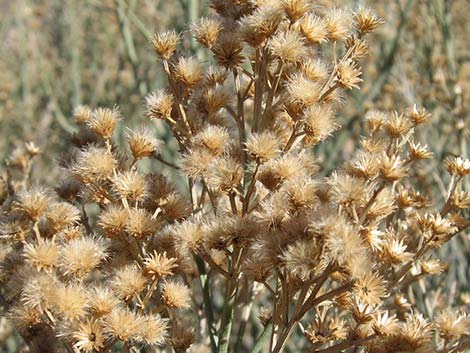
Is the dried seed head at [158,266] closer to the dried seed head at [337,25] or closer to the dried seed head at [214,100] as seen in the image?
the dried seed head at [214,100]

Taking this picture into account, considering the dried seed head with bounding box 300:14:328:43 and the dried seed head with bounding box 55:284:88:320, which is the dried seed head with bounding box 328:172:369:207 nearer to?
the dried seed head with bounding box 300:14:328:43

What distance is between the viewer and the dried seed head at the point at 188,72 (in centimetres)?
140

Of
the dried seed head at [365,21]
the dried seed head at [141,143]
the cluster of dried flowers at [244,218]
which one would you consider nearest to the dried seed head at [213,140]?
the cluster of dried flowers at [244,218]

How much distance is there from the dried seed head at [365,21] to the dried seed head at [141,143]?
0.45 m

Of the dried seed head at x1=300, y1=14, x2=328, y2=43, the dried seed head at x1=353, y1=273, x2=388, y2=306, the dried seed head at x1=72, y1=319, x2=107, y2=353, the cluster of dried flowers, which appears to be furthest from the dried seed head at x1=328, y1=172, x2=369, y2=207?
the dried seed head at x1=72, y1=319, x2=107, y2=353

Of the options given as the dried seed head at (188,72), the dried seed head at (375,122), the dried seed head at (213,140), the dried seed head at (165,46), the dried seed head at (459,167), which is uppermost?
the dried seed head at (165,46)

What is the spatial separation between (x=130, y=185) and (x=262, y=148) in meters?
0.24

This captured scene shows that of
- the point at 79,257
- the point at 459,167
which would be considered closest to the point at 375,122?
the point at 459,167

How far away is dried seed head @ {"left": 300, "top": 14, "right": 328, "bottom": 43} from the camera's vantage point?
1.37 m

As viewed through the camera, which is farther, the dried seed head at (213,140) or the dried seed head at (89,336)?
the dried seed head at (213,140)

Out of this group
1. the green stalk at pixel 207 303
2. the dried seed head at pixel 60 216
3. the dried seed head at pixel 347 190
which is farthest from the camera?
the green stalk at pixel 207 303

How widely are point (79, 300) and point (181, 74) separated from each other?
0.48 m

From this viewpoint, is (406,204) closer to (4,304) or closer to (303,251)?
(303,251)

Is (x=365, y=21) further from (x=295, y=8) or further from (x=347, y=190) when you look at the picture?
(x=347, y=190)
